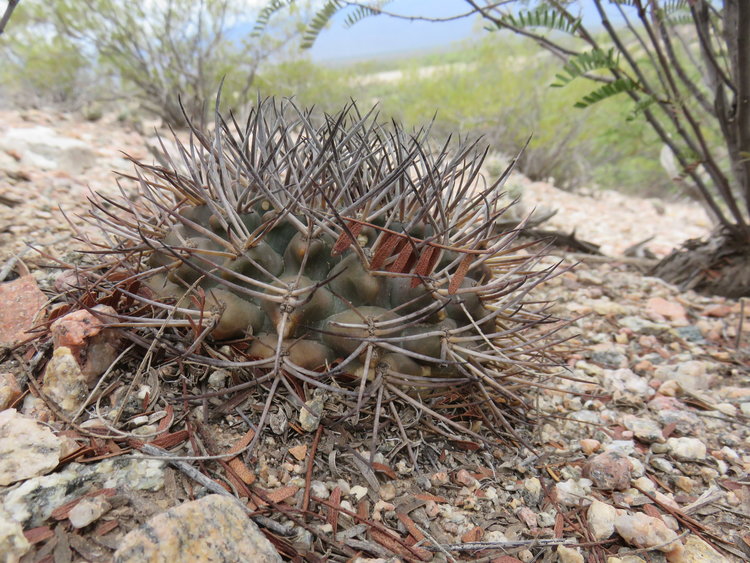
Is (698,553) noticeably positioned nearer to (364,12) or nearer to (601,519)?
(601,519)

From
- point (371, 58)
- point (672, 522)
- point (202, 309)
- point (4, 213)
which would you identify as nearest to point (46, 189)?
point (4, 213)

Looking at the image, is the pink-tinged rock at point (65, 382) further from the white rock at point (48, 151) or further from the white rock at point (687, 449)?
the white rock at point (48, 151)

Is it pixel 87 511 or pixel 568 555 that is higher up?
pixel 87 511

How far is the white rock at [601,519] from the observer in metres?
1.38

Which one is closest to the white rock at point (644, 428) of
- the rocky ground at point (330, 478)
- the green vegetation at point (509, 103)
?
the rocky ground at point (330, 478)

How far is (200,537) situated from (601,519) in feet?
3.36

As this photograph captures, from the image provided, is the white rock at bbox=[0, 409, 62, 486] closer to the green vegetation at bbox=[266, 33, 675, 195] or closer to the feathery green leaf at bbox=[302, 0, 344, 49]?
the feathery green leaf at bbox=[302, 0, 344, 49]

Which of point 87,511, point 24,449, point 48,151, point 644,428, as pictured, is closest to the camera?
point 87,511

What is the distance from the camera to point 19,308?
5.65ft

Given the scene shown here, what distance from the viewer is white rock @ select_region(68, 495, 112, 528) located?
3.54 feet

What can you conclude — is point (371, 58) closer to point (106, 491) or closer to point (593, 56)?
point (593, 56)

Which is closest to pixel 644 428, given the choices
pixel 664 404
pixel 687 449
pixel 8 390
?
pixel 687 449

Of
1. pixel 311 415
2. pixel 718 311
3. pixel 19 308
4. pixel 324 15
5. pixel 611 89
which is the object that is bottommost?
pixel 718 311

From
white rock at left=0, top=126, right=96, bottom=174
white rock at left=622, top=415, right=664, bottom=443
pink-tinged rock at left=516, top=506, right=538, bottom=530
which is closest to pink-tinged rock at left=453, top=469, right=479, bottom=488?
pink-tinged rock at left=516, top=506, right=538, bottom=530
